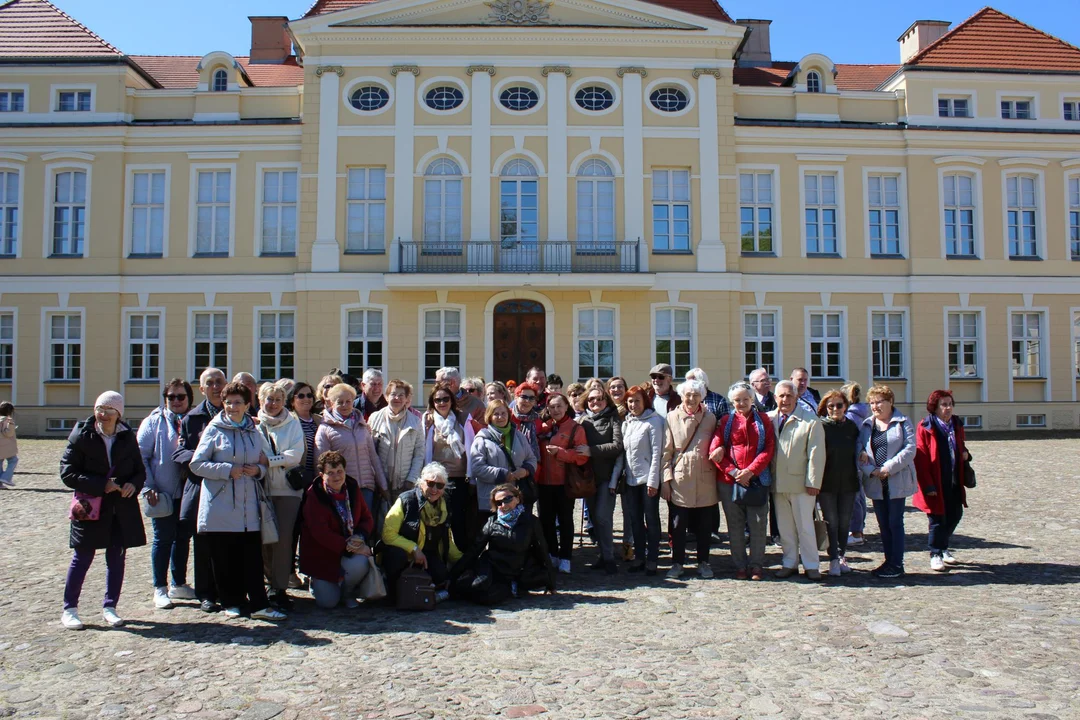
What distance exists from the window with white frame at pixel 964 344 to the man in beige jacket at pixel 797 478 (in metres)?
17.8

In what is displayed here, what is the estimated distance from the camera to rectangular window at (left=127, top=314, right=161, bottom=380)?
901 inches

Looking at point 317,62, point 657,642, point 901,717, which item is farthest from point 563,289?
point 901,717

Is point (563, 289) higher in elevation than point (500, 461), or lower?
higher

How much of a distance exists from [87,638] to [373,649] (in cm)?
196

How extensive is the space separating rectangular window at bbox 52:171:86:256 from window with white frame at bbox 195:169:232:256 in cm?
294

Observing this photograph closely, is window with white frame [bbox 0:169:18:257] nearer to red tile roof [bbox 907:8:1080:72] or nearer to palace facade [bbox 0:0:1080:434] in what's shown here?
palace facade [bbox 0:0:1080:434]

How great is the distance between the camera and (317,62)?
22.5 metres

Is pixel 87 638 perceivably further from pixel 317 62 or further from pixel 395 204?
pixel 317 62

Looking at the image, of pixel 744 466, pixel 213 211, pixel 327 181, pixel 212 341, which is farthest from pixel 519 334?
pixel 744 466

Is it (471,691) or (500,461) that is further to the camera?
(500,461)

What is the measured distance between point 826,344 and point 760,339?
1810mm

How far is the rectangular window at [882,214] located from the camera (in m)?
23.7

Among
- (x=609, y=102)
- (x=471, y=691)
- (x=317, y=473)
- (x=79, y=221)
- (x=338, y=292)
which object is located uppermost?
(x=609, y=102)

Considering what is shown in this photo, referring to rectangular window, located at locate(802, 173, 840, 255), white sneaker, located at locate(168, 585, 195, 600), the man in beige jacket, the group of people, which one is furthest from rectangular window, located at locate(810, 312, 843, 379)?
white sneaker, located at locate(168, 585, 195, 600)
